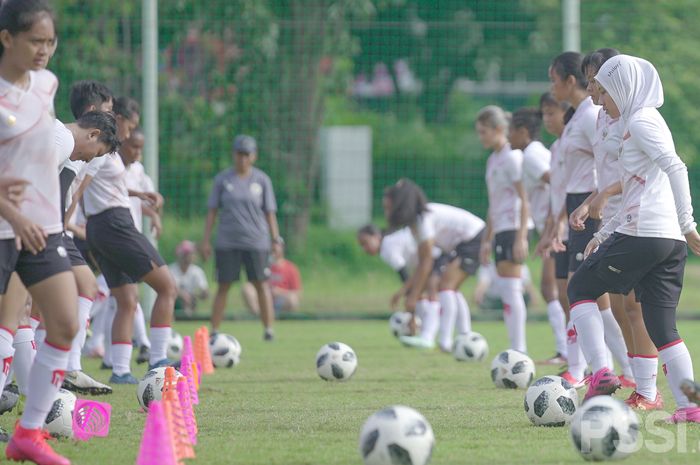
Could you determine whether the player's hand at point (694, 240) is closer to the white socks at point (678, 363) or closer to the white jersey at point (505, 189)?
the white socks at point (678, 363)

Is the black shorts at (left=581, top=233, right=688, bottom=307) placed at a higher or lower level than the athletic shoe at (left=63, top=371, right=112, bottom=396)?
higher

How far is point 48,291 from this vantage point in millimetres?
5465

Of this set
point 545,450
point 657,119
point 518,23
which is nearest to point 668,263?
point 657,119

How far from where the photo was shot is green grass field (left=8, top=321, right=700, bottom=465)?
18.6 ft

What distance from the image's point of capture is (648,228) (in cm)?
650

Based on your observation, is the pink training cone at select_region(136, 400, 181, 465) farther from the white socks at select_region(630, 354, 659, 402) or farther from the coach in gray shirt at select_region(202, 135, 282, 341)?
the coach in gray shirt at select_region(202, 135, 282, 341)

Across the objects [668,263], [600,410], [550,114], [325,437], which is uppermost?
[550,114]

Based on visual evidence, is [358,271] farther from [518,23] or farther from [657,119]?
[657,119]

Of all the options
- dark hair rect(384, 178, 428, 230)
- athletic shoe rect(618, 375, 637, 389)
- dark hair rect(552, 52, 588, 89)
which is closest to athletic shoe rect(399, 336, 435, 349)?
dark hair rect(384, 178, 428, 230)

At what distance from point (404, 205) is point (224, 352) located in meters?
2.50

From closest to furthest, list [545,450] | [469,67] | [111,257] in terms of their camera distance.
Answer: [545,450] → [111,257] → [469,67]

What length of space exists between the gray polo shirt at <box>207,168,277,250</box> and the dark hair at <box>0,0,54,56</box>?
8322mm

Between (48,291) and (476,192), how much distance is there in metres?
12.6

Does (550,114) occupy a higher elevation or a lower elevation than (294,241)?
higher
